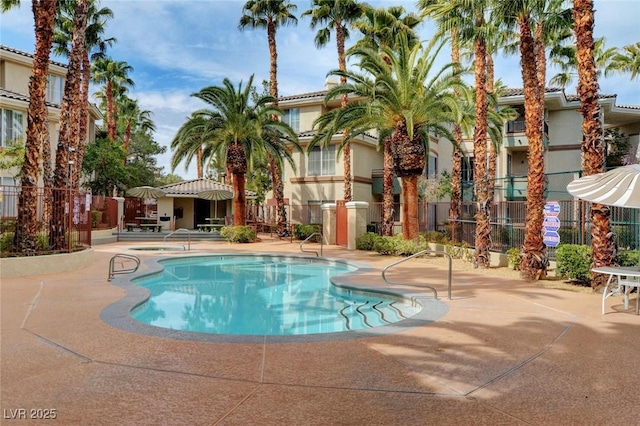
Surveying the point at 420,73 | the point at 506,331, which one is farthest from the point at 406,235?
the point at 506,331

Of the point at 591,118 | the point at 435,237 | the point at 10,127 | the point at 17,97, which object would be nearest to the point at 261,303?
the point at 591,118

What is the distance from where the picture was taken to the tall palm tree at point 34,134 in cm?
1240

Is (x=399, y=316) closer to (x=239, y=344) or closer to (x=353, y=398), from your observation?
(x=239, y=344)

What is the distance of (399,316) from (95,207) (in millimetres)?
20943

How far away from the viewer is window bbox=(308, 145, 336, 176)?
30.1 m

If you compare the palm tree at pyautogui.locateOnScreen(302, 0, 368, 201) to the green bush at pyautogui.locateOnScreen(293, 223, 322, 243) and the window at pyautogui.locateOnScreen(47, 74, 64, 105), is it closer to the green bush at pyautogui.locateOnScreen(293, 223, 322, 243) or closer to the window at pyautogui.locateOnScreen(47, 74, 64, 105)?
the green bush at pyautogui.locateOnScreen(293, 223, 322, 243)

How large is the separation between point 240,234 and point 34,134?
13.2 metres

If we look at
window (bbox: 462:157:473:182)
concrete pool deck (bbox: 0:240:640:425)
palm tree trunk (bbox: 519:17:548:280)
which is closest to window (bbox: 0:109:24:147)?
concrete pool deck (bbox: 0:240:640:425)

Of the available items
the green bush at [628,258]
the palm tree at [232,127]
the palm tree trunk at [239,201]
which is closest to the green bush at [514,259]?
the green bush at [628,258]

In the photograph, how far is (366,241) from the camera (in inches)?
806

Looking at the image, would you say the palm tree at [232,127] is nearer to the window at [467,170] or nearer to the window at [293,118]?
the window at [293,118]

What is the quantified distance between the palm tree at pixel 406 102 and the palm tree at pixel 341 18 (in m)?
6.81

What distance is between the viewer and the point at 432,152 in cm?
3319

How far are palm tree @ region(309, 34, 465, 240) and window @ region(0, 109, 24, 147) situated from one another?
18.6m
